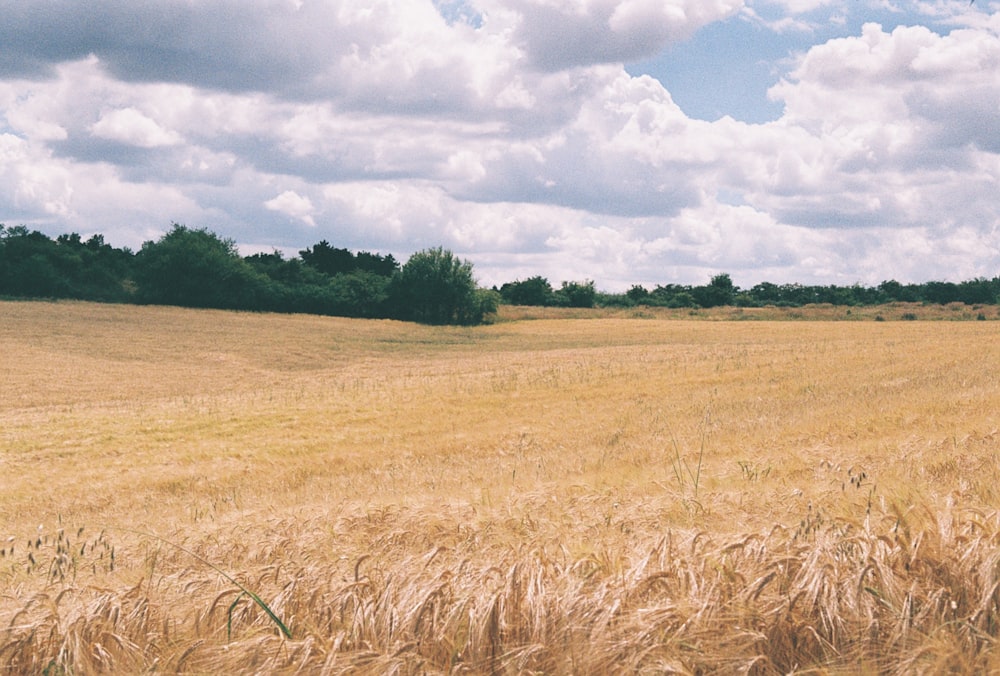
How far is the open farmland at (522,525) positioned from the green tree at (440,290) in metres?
58.9

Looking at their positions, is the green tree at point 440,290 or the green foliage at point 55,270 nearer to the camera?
the green foliage at point 55,270

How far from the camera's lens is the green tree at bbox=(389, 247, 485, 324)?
3482 inches

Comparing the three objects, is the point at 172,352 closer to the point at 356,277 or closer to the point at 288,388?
the point at 288,388

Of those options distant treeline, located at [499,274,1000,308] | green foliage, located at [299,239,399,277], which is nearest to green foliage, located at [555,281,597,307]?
distant treeline, located at [499,274,1000,308]

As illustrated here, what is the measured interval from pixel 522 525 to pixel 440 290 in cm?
8164

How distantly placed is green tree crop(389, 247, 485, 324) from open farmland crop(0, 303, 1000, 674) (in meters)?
58.9

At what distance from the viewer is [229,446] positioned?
67.2ft

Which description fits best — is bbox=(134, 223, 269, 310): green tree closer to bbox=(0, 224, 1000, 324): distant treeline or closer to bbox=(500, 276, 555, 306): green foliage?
bbox=(0, 224, 1000, 324): distant treeline

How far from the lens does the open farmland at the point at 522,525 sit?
388 centimetres

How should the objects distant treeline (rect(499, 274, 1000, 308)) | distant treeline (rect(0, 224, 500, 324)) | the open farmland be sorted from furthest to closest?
distant treeline (rect(499, 274, 1000, 308)) < distant treeline (rect(0, 224, 500, 324)) < the open farmland

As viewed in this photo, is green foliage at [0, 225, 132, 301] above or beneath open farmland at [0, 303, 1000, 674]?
above

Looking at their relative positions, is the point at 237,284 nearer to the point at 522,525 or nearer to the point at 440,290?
the point at 440,290

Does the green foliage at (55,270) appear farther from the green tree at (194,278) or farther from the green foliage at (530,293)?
the green foliage at (530,293)

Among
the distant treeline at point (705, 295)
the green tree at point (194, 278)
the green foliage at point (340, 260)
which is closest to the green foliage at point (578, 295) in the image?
the distant treeline at point (705, 295)
